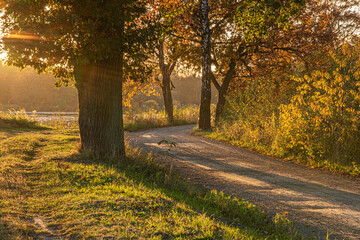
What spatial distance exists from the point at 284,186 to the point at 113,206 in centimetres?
404

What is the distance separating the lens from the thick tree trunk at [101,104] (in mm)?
7887

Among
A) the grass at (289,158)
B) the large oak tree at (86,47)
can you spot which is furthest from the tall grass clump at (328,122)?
the large oak tree at (86,47)

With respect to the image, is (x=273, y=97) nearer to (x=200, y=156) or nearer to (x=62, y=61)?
(x=200, y=156)

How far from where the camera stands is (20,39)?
6.43 meters

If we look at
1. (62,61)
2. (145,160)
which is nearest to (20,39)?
(62,61)

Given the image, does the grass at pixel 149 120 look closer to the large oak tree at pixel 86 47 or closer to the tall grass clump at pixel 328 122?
the large oak tree at pixel 86 47

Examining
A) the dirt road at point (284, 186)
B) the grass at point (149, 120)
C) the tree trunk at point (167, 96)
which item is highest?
the tree trunk at point (167, 96)

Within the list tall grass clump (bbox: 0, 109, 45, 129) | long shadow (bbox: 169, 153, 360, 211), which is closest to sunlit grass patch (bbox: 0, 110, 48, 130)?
tall grass clump (bbox: 0, 109, 45, 129)

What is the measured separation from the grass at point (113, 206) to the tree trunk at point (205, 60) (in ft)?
29.8

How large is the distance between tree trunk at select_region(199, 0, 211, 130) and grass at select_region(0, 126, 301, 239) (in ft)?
29.8

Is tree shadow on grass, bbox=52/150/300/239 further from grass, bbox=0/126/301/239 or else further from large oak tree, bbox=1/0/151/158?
large oak tree, bbox=1/0/151/158

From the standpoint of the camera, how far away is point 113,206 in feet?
14.6

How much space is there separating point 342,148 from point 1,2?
10.1m

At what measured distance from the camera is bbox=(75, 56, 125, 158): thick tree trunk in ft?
25.9
